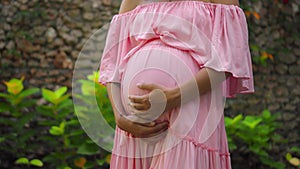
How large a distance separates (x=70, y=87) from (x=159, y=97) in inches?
141

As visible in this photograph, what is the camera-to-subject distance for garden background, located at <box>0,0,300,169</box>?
171 inches

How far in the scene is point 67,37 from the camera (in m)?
5.18

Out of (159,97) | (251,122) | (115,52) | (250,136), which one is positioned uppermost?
(115,52)

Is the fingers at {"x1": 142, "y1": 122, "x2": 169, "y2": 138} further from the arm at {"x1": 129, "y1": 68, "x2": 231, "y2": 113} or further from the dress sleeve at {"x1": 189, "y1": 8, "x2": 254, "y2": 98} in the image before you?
the dress sleeve at {"x1": 189, "y1": 8, "x2": 254, "y2": 98}

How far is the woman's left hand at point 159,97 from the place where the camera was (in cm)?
163

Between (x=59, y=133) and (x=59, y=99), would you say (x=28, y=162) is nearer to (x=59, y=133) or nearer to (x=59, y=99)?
(x=59, y=133)

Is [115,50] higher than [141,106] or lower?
higher

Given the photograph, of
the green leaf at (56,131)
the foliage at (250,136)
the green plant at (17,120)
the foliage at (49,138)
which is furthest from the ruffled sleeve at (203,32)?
Answer: the foliage at (250,136)

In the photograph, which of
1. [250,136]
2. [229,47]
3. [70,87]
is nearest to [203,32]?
[229,47]

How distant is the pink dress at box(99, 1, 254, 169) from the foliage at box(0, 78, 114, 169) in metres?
2.40

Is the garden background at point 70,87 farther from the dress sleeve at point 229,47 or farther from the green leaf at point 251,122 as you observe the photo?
the dress sleeve at point 229,47

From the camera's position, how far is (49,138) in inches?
172

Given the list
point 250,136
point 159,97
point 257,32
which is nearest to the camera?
point 159,97

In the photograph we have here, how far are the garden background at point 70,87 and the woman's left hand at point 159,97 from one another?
88.1 inches
